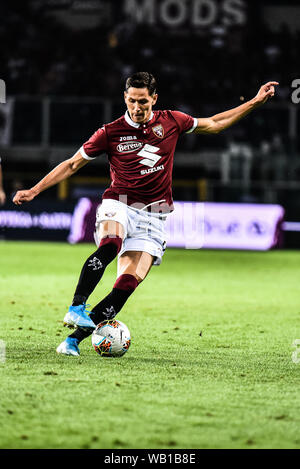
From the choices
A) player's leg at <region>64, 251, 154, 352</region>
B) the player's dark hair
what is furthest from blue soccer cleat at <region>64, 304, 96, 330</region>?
the player's dark hair

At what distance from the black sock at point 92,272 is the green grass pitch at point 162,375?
0.51 metres

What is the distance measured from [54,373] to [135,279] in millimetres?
1217

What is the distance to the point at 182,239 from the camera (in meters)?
20.0

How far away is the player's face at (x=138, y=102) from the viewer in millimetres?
6699

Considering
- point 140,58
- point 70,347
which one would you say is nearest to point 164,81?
point 140,58

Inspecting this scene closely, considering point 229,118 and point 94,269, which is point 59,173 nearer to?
point 94,269

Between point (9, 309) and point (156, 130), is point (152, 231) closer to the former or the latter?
point (156, 130)

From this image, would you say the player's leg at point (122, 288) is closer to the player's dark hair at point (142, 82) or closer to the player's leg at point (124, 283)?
the player's leg at point (124, 283)

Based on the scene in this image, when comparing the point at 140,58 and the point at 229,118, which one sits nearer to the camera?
the point at 229,118

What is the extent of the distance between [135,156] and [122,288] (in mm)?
1069

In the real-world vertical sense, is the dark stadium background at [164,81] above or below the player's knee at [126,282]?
above

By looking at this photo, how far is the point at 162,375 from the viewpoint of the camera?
Result: 5973 mm

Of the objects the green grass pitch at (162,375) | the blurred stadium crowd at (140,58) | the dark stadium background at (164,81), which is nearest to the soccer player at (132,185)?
the green grass pitch at (162,375)

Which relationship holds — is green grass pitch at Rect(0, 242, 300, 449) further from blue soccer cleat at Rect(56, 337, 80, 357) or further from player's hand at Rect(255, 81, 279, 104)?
player's hand at Rect(255, 81, 279, 104)
